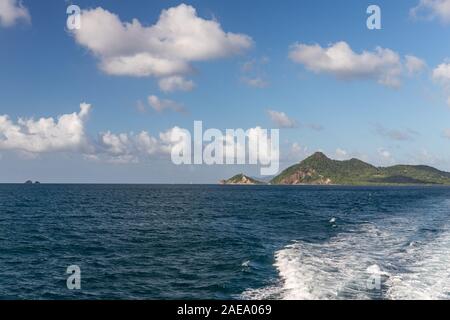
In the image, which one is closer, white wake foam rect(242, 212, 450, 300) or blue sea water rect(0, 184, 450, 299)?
white wake foam rect(242, 212, 450, 300)

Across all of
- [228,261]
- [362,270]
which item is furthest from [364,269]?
[228,261]

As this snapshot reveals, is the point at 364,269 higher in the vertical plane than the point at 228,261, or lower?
higher

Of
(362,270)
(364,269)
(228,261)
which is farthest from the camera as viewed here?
(228,261)

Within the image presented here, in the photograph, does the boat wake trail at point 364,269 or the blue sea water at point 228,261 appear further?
the blue sea water at point 228,261

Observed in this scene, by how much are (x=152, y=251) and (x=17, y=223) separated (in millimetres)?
40912

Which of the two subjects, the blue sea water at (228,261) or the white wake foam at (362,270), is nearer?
the white wake foam at (362,270)

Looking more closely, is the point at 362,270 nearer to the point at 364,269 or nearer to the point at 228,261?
the point at 364,269

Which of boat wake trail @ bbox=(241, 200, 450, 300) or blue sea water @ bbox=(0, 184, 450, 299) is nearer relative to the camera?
boat wake trail @ bbox=(241, 200, 450, 300)

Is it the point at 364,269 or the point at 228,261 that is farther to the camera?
the point at 228,261

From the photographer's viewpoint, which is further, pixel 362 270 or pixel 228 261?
pixel 228 261

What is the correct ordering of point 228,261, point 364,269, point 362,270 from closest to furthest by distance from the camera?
1. point 362,270
2. point 364,269
3. point 228,261
